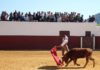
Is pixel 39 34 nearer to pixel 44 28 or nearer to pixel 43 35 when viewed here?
pixel 43 35

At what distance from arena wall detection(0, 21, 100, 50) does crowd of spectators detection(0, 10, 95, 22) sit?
0.33 meters

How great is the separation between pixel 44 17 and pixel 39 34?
1497 mm

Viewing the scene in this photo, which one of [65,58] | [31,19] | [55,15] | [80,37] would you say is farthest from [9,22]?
[65,58]

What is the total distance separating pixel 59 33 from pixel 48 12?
206cm

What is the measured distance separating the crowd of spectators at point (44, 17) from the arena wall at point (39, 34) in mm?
326

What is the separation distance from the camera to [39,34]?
2997cm

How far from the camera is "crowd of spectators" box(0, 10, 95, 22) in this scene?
2884 cm

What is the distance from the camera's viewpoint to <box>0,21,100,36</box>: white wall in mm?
29469

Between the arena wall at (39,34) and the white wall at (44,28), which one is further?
the white wall at (44,28)

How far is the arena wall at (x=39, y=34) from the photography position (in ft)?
95.8

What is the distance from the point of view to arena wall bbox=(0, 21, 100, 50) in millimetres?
29203

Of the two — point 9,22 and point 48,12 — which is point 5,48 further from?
point 48,12

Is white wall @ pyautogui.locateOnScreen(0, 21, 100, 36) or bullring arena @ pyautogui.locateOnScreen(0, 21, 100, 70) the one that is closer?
bullring arena @ pyautogui.locateOnScreen(0, 21, 100, 70)

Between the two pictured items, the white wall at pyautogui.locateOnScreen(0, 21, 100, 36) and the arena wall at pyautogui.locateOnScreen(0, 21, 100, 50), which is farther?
the white wall at pyautogui.locateOnScreen(0, 21, 100, 36)
